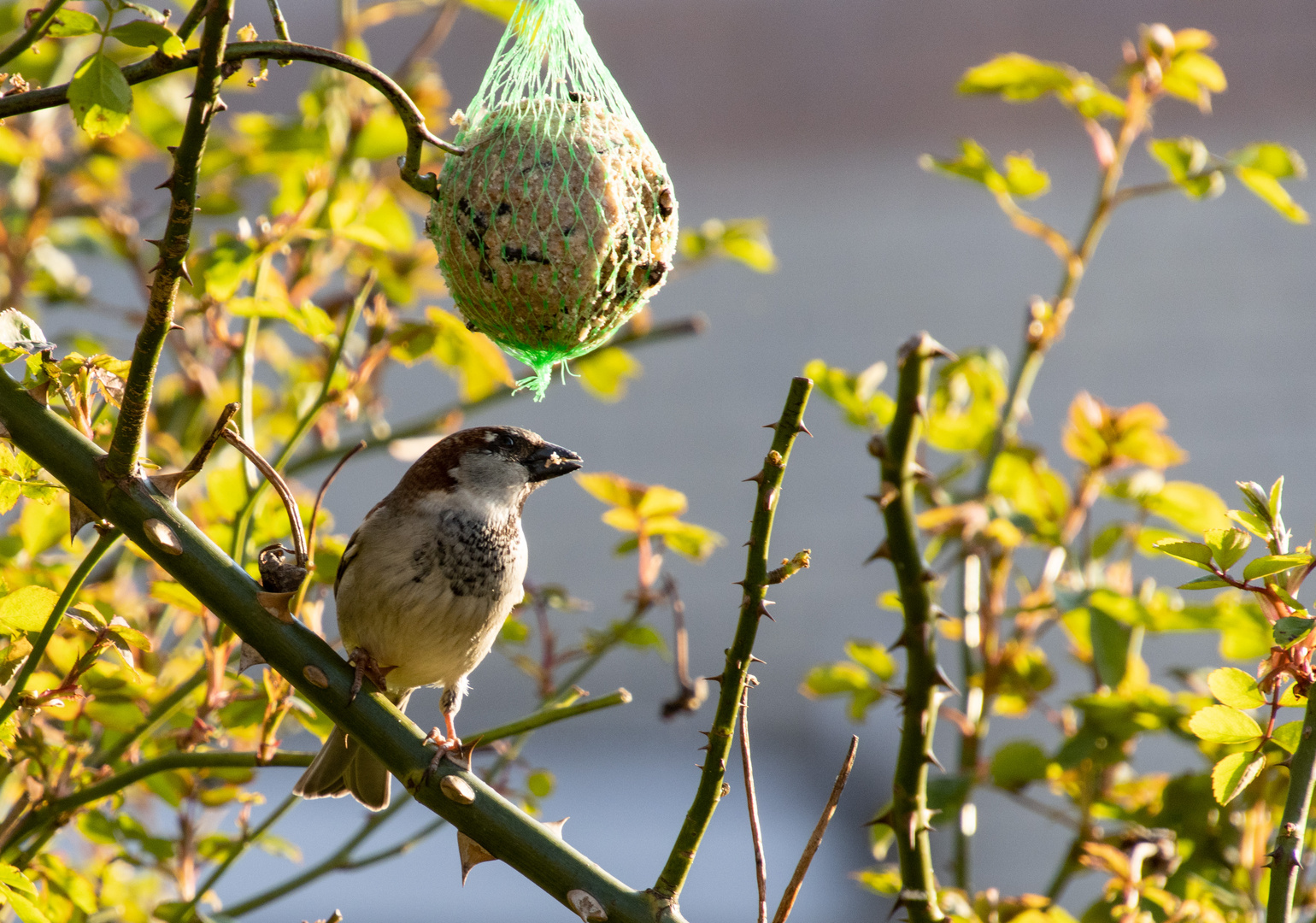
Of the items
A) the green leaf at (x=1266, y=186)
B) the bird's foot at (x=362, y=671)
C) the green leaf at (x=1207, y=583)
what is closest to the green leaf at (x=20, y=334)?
the bird's foot at (x=362, y=671)

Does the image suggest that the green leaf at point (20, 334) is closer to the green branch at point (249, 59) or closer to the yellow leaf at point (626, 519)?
the green branch at point (249, 59)

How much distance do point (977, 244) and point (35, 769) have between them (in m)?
5.31

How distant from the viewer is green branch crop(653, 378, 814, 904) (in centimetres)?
94

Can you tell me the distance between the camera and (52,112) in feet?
7.27

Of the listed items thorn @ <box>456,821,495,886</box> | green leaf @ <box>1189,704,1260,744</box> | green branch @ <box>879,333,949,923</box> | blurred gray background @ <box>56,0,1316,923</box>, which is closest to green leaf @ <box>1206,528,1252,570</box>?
green leaf @ <box>1189,704,1260,744</box>

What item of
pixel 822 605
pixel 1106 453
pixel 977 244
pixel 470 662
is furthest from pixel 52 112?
pixel 977 244

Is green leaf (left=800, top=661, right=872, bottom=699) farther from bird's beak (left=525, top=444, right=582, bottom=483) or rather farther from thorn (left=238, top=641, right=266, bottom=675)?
thorn (left=238, top=641, right=266, bottom=675)

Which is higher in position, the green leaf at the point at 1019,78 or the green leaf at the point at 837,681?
the green leaf at the point at 1019,78

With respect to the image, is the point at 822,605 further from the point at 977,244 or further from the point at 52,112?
the point at 52,112

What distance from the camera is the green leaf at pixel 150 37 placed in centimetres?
89

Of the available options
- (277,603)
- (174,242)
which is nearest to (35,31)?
(174,242)

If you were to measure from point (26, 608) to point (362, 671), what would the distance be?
0.31 meters

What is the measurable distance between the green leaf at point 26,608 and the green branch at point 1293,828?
3.38 ft

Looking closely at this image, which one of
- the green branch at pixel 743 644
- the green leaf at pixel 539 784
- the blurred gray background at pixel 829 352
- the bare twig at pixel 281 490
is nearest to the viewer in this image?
the green branch at pixel 743 644
